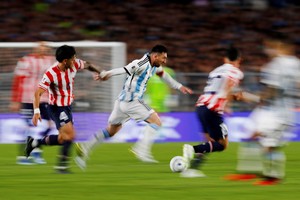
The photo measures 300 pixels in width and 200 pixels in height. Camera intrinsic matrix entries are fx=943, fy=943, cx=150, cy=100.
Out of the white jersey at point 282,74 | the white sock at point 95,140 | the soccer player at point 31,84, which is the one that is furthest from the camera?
the soccer player at point 31,84

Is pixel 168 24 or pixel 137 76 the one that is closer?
pixel 137 76

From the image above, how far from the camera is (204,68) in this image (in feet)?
84.2

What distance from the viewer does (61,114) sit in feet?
41.4

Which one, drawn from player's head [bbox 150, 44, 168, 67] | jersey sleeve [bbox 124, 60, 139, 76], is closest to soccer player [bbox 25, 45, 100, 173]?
jersey sleeve [bbox 124, 60, 139, 76]

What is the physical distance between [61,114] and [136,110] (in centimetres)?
188

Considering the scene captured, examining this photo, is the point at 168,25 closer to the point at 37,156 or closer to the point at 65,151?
the point at 37,156

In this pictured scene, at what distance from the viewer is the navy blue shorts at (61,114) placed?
1259 centimetres

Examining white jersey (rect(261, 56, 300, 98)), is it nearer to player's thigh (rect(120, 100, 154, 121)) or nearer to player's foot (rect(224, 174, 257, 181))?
player's foot (rect(224, 174, 257, 181))

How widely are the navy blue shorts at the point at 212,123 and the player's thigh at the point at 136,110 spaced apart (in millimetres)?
1738

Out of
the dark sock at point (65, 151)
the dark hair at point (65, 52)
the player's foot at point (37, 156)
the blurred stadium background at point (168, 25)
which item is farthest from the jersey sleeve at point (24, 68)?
the blurred stadium background at point (168, 25)

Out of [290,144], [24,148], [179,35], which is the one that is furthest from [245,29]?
[24,148]

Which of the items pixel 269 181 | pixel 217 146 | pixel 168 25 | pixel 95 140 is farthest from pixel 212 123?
pixel 168 25

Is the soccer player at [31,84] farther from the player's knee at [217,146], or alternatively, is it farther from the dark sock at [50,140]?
the player's knee at [217,146]

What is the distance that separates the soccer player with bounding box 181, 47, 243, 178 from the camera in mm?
12258
